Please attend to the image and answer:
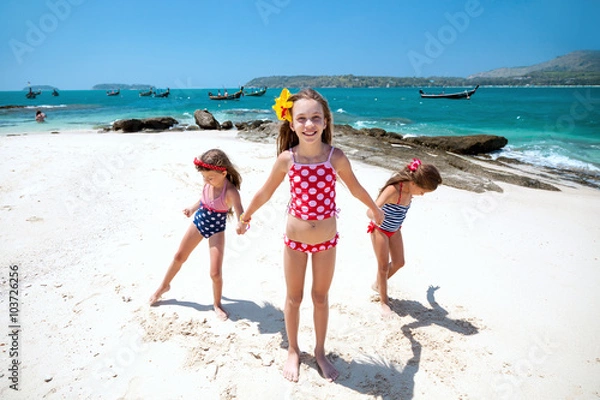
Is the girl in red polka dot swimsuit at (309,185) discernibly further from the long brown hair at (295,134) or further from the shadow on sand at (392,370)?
the shadow on sand at (392,370)

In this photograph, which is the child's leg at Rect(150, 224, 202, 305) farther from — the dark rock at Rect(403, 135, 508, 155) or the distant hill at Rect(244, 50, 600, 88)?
the distant hill at Rect(244, 50, 600, 88)

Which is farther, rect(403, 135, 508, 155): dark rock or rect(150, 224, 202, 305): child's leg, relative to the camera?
rect(403, 135, 508, 155): dark rock

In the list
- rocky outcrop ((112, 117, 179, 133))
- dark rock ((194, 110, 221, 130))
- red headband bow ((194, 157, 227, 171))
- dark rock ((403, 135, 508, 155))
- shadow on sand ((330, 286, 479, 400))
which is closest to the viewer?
shadow on sand ((330, 286, 479, 400))

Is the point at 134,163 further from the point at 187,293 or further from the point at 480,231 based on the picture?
the point at 480,231

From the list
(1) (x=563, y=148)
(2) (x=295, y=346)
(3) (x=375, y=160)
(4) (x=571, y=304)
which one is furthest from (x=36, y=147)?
(1) (x=563, y=148)

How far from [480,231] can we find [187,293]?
422cm

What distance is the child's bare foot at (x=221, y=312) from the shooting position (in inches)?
120

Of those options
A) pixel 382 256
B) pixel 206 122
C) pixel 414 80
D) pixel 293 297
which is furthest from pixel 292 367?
pixel 414 80

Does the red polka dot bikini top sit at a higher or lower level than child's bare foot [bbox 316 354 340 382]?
higher

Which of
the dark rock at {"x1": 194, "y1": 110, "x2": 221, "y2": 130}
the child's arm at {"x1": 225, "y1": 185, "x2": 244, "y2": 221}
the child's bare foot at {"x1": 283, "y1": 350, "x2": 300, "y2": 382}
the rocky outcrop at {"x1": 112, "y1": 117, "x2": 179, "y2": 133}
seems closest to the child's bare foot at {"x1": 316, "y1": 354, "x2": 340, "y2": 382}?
the child's bare foot at {"x1": 283, "y1": 350, "x2": 300, "y2": 382}

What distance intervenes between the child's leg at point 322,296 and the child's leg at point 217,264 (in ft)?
3.27

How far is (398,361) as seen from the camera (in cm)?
262

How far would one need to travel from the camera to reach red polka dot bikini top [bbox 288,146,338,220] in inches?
85.8

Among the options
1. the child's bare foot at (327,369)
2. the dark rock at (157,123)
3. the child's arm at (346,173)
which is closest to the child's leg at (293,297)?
the child's bare foot at (327,369)
